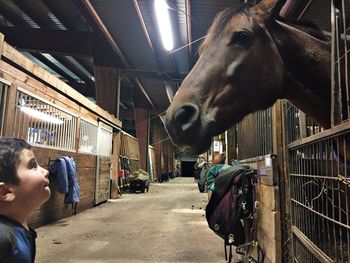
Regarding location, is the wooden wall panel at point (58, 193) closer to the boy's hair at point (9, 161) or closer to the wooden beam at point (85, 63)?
the boy's hair at point (9, 161)

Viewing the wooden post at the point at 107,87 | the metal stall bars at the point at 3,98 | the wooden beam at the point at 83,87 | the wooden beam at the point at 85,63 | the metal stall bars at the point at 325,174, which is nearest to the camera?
the metal stall bars at the point at 325,174

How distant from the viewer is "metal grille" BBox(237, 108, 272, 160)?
2584 millimetres

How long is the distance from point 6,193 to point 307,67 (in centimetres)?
127

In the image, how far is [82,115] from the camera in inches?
228

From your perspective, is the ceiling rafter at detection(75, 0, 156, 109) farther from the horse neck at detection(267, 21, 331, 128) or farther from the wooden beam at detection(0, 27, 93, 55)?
the horse neck at detection(267, 21, 331, 128)

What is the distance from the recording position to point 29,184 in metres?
0.99

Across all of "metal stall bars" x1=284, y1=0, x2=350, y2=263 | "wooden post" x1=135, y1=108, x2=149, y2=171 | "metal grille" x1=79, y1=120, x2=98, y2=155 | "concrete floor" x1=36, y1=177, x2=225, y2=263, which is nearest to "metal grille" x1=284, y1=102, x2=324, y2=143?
"metal stall bars" x1=284, y1=0, x2=350, y2=263

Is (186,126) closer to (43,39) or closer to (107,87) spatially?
(43,39)

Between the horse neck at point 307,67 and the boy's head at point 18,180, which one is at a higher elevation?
the horse neck at point 307,67

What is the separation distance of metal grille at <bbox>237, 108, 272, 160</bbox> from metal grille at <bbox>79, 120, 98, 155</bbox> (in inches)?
117

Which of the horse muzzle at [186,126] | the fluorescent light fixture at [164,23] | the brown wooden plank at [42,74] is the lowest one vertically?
the horse muzzle at [186,126]

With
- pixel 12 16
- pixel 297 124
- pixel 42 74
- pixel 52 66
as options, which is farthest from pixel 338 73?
pixel 52 66

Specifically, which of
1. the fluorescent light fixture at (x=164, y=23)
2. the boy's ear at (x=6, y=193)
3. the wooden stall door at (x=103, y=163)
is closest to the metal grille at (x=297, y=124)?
the boy's ear at (x=6, y=193)

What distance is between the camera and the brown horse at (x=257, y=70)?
4.56ft
